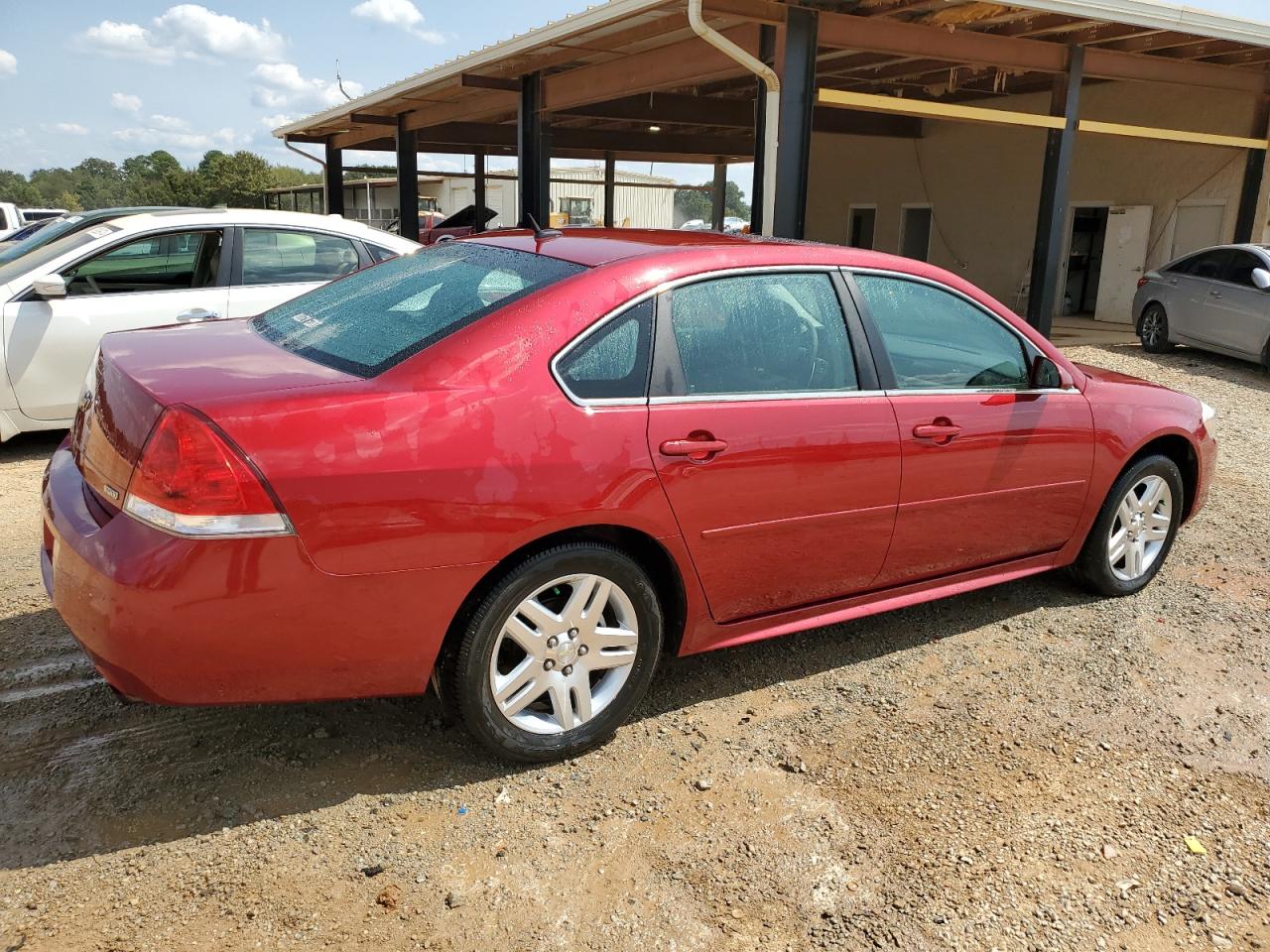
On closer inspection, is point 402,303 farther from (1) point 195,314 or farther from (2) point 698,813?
(1) point 195,314

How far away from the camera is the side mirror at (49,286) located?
5.91 metres

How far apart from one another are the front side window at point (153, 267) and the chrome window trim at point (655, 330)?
14.9 feet

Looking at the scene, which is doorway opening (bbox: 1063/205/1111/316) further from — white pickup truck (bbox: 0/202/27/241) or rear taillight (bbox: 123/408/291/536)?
white pickup truck (bbox: 0/202/27/241)

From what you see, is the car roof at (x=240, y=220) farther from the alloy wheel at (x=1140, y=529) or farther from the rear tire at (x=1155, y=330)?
the rear tire at (x=1155, y=330)

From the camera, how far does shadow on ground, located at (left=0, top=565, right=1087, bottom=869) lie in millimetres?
2668

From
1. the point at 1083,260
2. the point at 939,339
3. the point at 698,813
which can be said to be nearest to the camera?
the point at 698,813

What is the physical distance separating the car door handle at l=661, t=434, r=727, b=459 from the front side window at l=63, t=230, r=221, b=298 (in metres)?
4.75

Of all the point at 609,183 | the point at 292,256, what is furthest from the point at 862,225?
the point at 292,256

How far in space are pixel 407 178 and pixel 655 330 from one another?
15267 mm

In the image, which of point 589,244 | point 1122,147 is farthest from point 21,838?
point 1122,147

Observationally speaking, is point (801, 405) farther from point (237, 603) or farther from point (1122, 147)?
point (1122, 147)

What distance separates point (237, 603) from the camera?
245 cm

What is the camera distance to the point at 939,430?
3.59 meters

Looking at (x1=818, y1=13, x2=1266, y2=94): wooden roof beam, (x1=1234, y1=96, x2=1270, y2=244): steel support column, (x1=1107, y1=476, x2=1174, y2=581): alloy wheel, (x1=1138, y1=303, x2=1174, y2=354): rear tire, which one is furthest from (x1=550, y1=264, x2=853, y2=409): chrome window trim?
(x1=1234, y1=96, x2=1270, y2=244): steel support column
